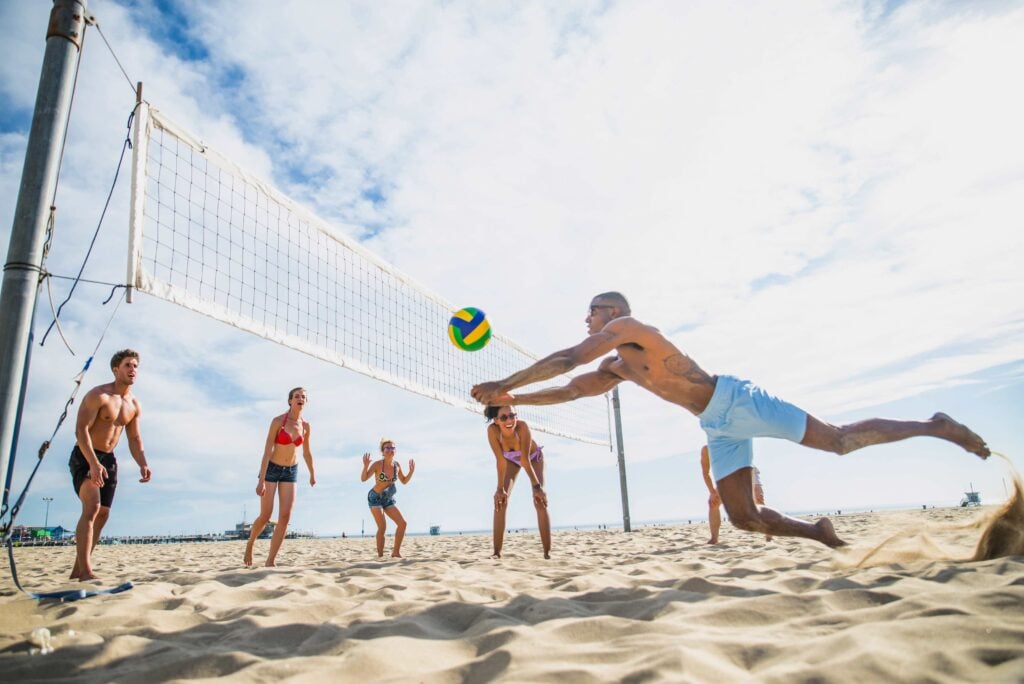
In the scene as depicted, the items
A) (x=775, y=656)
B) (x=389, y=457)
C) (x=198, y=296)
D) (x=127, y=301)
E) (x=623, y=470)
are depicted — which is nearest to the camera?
(x=775, y=656)

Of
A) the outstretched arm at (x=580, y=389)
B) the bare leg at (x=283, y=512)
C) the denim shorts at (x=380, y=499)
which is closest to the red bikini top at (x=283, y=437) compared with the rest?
the bare leg at (x=283, y=512)

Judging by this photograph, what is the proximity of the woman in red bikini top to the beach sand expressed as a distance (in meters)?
2.28

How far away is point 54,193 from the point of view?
A: 3.04 meters

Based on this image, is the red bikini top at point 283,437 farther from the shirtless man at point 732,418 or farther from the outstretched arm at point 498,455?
Answer: the shirtless man at point 732,418

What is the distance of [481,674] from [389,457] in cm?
545

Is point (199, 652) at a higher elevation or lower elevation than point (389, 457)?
lower

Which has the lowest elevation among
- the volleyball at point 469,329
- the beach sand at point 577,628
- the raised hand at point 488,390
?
the beach sand at point 577,628

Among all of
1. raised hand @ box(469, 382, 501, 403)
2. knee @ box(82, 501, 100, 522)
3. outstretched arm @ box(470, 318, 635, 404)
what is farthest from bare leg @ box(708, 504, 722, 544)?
knee @ box(82, 501, 100, 522)

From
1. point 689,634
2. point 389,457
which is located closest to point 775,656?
point 689,634

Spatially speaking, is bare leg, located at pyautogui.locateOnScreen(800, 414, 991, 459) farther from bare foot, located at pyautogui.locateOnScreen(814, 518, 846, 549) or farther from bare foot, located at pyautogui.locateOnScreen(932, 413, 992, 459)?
bare foot, located at pyautogui.locateOnScreen(814, 518, 846, 549)

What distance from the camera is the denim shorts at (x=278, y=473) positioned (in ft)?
17.6

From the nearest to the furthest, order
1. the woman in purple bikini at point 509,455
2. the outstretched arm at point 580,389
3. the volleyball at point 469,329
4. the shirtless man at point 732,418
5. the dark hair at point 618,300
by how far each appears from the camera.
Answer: the shirtless man at point 732,418
the dark hair at point 618,300
the outstretched arm at point 580,389
the volleyball at point 469,329
the woman in purple bikini at point 509,455

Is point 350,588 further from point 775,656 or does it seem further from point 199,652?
point 775,656

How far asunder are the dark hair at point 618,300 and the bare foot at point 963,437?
72.4 inches
